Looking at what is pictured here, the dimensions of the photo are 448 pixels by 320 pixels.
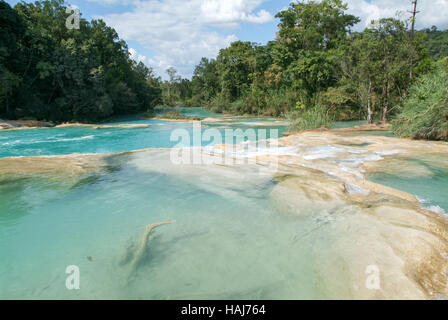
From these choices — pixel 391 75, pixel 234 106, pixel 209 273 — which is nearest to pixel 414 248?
pixel 209 273

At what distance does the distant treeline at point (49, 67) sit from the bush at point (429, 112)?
65.4ft

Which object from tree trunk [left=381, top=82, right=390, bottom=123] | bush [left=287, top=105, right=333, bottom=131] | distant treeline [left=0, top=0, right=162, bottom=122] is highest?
distant treeline [left=0, top=0, right=162, bottom=122]

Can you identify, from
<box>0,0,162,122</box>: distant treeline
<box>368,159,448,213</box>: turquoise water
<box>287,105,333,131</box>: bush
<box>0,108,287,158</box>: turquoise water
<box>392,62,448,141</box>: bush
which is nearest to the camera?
<box>368,159,448,213</box>: turquoise water

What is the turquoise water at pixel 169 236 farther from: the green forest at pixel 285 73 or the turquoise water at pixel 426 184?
the green forest at pixel 285 73

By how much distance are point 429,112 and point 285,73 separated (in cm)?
1443

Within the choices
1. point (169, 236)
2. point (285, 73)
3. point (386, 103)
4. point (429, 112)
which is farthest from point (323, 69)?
point (169, 236)

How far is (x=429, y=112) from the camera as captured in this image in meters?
7.93

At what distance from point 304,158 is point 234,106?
23.1 m

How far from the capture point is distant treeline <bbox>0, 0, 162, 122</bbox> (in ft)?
56.0

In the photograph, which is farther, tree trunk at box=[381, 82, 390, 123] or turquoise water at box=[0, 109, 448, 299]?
tree trunk at box=[381, 82, 390, 123]

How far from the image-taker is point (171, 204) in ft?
12.9

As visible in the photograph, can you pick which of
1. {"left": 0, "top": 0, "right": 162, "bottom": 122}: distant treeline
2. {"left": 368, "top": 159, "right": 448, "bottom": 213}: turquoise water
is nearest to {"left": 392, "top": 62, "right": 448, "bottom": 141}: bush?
{"left": 368, "top": 159, "right": 448, "bottom": 213}: turquoise water

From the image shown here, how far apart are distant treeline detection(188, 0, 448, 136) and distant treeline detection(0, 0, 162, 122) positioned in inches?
529

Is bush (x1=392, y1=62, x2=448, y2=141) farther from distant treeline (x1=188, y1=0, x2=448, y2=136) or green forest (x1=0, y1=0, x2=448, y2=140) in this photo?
distant treeline (x1=188, y1=0, x2=448, y2=136)
